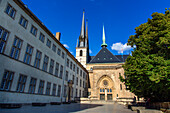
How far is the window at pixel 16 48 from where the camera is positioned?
14.0 meters

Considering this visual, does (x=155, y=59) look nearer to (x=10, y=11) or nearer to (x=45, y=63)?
(x=10, y=11)

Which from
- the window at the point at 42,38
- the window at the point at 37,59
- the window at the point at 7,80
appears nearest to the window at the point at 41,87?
the window at the point at 37,59

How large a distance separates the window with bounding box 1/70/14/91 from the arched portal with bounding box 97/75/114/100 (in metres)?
35.1

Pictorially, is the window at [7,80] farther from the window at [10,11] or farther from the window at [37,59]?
the window at [10,11]

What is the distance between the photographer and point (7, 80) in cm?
1305

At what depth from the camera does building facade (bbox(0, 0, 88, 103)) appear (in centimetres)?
1295

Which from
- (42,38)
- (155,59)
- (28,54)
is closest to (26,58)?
(28,54)

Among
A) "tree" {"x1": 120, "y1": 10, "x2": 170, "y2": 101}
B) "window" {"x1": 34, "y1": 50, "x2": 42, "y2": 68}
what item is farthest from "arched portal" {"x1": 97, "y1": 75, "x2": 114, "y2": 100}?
"window" {"x1": 34, "y1": 50, "x2": 42, "y2": 68}

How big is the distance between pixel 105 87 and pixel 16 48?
119ft

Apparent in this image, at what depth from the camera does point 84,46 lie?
6159cm

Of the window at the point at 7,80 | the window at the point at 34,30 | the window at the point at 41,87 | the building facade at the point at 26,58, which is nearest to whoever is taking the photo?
the window at the point at 7,80

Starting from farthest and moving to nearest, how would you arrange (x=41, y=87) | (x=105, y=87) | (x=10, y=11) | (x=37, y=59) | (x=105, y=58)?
1. (x=105, y=58)
2. (x=105, y=87)
3. (x=41, y=87)
4. (x=37, y=59)
5. (x=10, y=11)

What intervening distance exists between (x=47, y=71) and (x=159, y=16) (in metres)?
17.7

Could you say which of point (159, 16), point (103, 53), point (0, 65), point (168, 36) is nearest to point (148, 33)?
point (159, 16)
